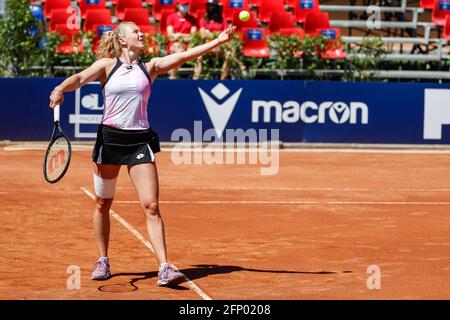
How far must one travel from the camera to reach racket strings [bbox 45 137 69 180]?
824cm

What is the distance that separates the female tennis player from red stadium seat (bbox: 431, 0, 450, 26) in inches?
652

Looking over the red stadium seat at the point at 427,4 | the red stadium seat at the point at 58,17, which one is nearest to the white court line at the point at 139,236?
the red stadium seat at the point at 58,17

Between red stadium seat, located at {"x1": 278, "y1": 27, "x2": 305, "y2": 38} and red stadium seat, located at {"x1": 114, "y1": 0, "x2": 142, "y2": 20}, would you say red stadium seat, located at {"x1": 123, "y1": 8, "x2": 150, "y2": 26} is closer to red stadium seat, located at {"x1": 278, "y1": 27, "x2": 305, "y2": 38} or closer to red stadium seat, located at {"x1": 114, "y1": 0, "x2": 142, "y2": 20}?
red stadium seat, located at {"x1": 114, "y1": 0, "x2": 142, "y2": 20}

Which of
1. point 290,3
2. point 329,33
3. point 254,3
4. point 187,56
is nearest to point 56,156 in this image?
point 187,56

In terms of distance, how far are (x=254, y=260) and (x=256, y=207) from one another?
11.1 ft

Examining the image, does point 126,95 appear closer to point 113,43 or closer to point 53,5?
point 113,43

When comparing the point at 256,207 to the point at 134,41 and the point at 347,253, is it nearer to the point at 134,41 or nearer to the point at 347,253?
the point at 347,253

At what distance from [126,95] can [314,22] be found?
581 inches

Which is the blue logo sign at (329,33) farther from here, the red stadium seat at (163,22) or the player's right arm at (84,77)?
the player's right arm at (84,77)

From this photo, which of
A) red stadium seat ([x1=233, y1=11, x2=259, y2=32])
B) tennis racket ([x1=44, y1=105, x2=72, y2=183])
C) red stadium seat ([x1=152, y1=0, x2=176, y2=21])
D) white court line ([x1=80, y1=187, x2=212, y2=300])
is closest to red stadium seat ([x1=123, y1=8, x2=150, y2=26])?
red stadium seat ([x1=152, y1=0, x2=176, y2=21])

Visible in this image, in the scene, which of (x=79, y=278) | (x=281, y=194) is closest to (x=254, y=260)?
(x=79, y=278)

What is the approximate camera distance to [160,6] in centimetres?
2314

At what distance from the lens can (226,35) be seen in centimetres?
823

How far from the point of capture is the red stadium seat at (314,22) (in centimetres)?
2231
